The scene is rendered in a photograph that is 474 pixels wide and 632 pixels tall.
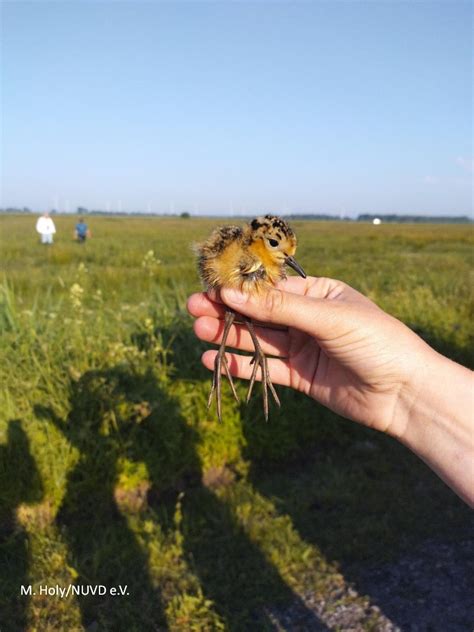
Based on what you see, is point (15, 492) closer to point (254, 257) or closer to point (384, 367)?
point (254, 257)

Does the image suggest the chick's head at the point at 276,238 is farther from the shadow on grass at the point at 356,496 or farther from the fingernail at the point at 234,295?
the shadow on grass at the point at 356,496

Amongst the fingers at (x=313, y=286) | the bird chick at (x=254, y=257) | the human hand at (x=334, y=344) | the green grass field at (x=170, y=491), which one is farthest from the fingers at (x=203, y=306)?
the green grass field at (x=170, y=491)

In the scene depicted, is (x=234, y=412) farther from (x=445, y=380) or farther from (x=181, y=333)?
(x=445, y=380)

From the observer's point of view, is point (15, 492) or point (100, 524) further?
point (100, 524)

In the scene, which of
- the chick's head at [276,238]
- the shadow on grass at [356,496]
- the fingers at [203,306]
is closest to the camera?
the chick's head at [276,238]

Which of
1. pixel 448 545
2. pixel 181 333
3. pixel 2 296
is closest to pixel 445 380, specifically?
pixel 448 545

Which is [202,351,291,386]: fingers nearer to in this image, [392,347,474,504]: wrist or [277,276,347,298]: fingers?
[277,276,347,298]: fingers

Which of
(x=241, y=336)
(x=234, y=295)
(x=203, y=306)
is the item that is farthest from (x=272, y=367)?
(x=234, y=295)
